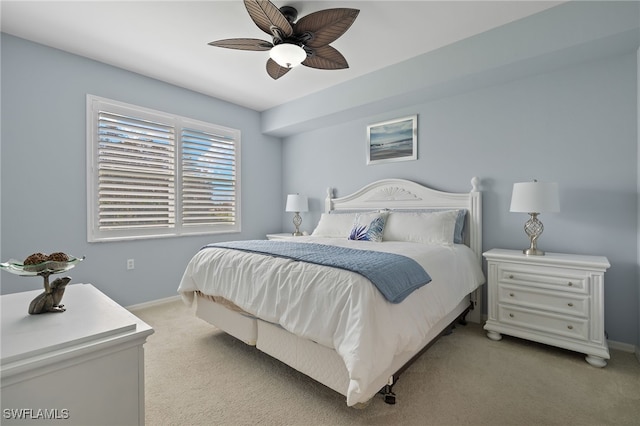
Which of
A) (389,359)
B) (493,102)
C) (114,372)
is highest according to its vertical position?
(493,102)

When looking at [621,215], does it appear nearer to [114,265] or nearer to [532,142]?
[532,142]

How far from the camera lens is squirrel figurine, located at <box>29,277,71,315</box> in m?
1.01

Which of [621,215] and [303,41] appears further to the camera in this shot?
[621,215]

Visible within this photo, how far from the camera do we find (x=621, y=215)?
2.39 meters

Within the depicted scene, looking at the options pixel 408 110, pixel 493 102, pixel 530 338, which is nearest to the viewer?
pixel 530 338

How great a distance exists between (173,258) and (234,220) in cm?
101

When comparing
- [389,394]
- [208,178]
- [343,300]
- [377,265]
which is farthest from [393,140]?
[389,394]

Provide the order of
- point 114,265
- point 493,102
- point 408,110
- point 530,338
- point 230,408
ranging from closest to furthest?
point 230,408
point 530,338
point 493,102
point 114,265
point 408,110

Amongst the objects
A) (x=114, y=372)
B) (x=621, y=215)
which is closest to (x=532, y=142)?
→ (x=621, y=215)

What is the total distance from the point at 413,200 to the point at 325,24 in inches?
83.5

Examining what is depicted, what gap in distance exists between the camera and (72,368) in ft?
2.65

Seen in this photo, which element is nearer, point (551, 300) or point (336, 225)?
point (551, 300)

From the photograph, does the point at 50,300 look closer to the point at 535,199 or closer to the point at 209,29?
the point at 209,29

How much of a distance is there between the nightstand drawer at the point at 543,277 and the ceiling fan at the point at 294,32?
2.26 m
